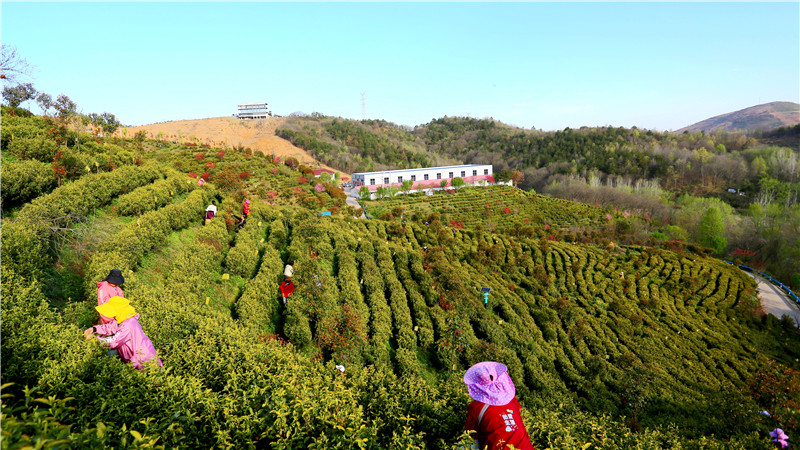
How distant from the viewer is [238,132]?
244 feet

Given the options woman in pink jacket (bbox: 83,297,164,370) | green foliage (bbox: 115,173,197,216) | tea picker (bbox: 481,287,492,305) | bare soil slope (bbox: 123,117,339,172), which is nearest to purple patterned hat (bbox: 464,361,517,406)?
woman in pink jacket (bbox: 83,297,164,370)

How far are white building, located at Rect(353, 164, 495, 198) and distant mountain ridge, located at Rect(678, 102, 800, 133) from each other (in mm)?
138821

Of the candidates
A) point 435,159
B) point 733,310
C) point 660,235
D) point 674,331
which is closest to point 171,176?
point 674,331

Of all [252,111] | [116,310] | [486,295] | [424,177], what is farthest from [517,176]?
[252,111]

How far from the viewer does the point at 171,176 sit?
14500mm

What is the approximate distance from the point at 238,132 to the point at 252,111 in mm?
12342

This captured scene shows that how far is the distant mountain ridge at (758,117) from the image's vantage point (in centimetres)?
14688

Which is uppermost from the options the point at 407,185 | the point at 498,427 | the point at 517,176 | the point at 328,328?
the point at 517,176

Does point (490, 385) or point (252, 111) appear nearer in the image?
point (490, 385)

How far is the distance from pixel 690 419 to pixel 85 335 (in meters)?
13.7

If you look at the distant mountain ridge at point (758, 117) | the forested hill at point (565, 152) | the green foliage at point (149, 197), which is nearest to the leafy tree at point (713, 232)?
the forested hill at point (565, 152)

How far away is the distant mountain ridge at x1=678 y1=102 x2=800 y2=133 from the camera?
482 ft

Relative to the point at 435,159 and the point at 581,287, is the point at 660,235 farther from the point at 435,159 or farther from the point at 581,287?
the point at 435,159

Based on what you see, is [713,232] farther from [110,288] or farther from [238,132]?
[238,132]
